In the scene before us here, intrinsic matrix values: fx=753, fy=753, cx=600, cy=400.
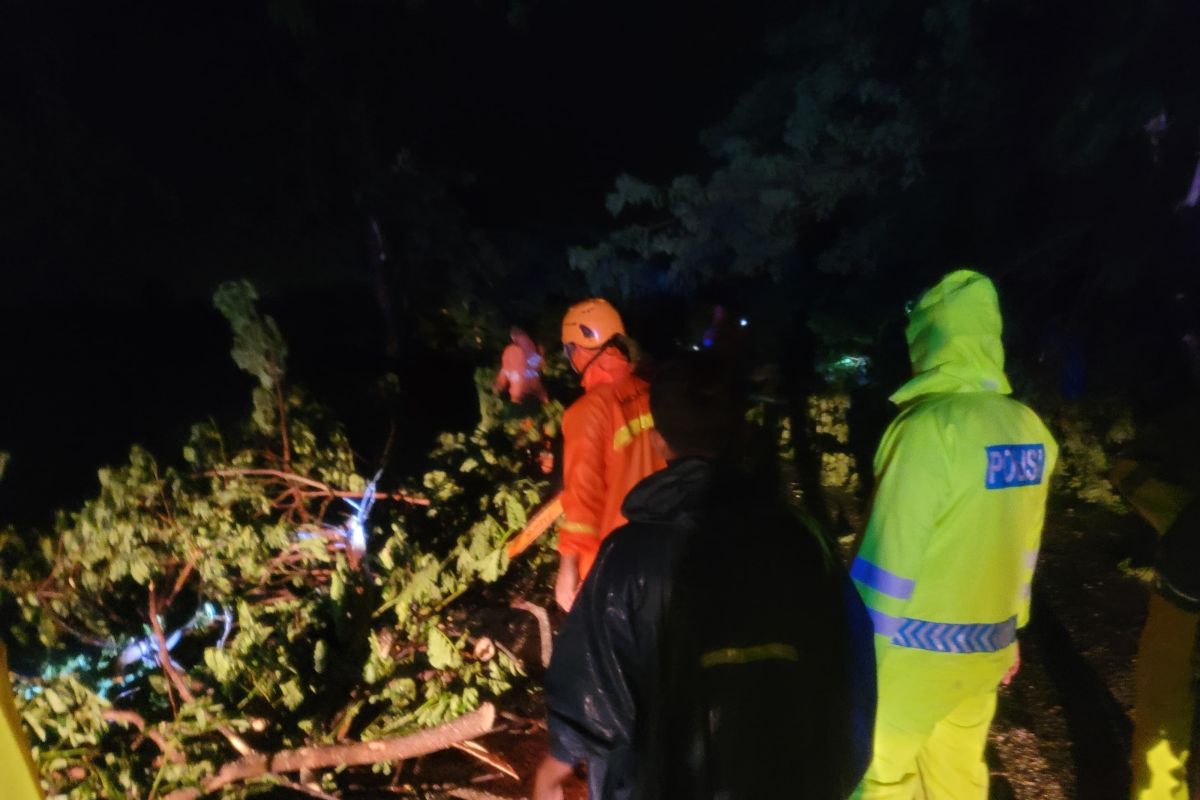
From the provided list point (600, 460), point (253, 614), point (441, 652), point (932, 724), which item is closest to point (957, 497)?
point (932, 724)

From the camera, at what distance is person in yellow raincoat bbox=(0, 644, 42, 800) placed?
143cm

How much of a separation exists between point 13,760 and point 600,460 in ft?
5.48

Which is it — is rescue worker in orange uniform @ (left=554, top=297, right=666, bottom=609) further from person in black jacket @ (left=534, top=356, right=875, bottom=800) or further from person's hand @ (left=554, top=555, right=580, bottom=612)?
person in black jacket @ (left=534, top=356, right=875, bottom=800)

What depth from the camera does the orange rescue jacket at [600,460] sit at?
2561mm

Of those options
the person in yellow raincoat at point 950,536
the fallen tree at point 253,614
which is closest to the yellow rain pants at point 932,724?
the person in yellow raincoat at point 950,536

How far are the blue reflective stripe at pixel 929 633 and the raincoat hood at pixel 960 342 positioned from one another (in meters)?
0.60

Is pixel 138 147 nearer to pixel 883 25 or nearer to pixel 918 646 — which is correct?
pixel 883 25

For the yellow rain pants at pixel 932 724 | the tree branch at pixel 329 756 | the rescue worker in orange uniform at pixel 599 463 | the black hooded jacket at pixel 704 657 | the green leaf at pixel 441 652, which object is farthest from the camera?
the green leaf at pixel 441 652

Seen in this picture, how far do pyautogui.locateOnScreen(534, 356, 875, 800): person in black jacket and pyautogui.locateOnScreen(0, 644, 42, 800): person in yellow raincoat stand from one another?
3.29 feet

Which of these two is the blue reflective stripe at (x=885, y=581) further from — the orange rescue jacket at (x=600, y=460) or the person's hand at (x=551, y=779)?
the person's hand at (x=551, y=779)

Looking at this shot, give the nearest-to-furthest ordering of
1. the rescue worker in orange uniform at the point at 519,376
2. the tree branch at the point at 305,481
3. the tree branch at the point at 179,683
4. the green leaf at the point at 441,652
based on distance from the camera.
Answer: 1. the tree branch at the point at 179,683
2. the green leaf at the point at 441,652
3. the tree branch at the point at 305,481
4. the rescue worker in orange uniform at the point at 519,376

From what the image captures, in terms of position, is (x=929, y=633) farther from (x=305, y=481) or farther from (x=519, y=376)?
(x=519, y=376)

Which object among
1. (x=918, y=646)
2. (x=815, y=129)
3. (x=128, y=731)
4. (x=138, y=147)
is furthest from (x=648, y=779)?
(x=138, y=147)

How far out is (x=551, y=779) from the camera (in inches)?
55.7
